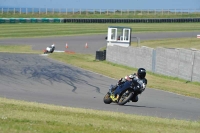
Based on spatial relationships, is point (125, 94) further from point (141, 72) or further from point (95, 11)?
point (95, 11)

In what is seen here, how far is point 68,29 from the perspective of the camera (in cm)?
6756

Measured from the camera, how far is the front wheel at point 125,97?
663 inches

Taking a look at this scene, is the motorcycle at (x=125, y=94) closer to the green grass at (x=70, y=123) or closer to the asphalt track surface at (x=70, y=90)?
the asphalt track surface at (x=70, y=90)

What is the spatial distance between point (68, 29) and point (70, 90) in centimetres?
4598

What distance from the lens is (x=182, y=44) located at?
155ft

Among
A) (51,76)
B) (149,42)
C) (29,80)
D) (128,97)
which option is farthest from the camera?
(149,42)

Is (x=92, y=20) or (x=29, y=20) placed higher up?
(x=92, y=20)

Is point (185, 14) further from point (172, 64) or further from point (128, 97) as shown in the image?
point (128, 97)

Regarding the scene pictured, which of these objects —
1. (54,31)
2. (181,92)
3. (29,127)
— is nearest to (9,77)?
(181,92)

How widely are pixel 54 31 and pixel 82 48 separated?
16.8 m

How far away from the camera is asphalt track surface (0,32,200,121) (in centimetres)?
1722

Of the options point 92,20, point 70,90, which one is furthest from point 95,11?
point 70,90

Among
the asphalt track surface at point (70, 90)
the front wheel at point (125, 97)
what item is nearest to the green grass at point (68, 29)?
the asphalt track surface at point (70, 90)

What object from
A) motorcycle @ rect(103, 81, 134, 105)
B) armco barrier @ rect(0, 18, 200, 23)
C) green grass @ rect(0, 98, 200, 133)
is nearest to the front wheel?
motorcycle @ rect(103, 81, 134, 105)
